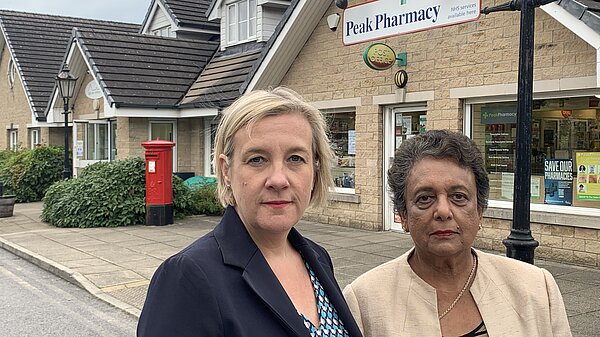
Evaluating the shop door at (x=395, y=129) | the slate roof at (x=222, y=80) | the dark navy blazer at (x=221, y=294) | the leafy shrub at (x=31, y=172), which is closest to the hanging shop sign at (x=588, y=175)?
the shop door at (x=395, y=129)

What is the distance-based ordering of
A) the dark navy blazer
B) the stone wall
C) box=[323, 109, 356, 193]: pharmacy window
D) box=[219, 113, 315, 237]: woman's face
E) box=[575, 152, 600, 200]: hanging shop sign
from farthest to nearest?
1. the stone wall
2. box=[323, 109, 356, 193]: pharmacy window
3. box=[575, 152, 600, 200]: hanging shop sign
4. box=[219, 113, 315, 237]: woman's face
5. the dark navy blazer

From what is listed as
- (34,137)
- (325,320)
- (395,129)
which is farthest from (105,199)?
(34,137)

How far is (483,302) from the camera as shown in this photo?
235cm

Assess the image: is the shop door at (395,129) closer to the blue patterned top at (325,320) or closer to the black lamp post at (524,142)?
the black lamp post at (524,142)

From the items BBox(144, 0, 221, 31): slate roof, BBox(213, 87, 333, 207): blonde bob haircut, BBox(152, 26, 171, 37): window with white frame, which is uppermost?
BBox(144, 0, 221, 31): slate roof

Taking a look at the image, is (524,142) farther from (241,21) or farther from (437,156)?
(241,21)

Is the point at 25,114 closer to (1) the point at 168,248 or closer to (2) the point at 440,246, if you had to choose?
(1) the point at 168,248

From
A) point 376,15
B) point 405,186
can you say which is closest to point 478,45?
point 376,15

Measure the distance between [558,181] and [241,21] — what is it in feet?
39.1

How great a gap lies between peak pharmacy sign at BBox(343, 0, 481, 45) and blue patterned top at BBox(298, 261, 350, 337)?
25.8 ft

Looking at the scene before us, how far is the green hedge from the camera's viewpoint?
14.5 meters

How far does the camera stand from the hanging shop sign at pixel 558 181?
31.6 feet

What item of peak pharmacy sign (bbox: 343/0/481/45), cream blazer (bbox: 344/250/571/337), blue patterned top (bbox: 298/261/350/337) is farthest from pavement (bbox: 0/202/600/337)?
blue patterned top (bbox: 298/261/350/337)

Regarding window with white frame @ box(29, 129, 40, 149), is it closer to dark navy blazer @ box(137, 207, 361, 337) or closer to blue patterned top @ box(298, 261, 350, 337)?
blue patterned top @ box(298, 261, 350, 337)
